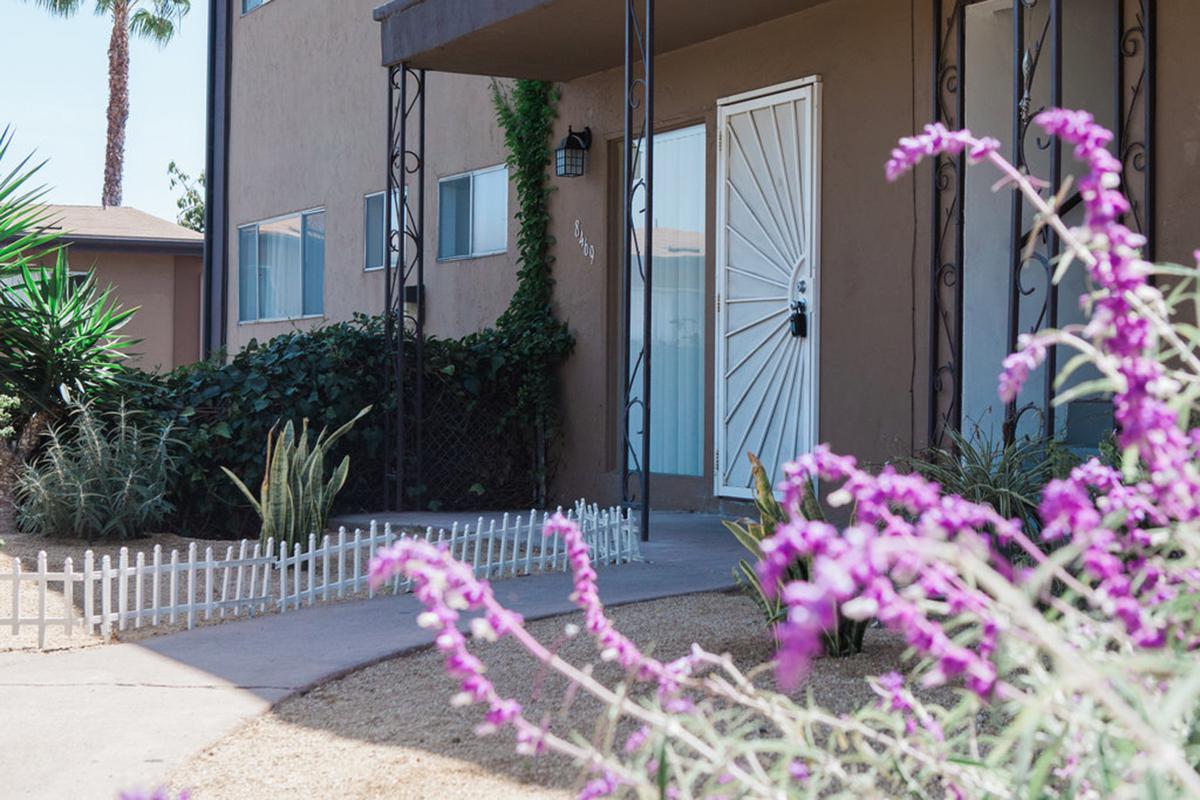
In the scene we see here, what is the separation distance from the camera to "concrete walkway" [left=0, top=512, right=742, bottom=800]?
3775 millimetres

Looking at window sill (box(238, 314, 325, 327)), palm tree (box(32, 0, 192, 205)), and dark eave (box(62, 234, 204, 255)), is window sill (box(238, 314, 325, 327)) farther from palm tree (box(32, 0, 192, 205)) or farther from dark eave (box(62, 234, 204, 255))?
palm tree (box(32, 0, 192, 205))

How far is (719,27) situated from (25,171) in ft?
16.6

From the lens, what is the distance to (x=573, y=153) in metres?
10.8

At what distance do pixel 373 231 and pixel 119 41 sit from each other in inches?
854

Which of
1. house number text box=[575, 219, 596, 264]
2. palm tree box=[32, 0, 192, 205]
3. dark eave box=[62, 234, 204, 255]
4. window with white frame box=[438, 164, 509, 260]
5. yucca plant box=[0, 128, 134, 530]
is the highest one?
palm tree box=[32, 0, 192, 205]

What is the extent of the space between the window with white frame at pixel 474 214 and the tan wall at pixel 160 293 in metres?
14.3

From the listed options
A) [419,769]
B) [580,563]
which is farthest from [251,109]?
[580,563]

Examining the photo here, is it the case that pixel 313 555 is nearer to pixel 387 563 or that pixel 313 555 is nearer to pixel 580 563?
pixel 580 563

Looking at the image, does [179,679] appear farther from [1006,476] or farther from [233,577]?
[1006,476]

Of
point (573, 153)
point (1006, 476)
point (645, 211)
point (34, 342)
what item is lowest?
point (1006, 476)

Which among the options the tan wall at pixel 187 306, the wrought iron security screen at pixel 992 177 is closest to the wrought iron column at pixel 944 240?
the wrought iron security screen at pixel 992 177

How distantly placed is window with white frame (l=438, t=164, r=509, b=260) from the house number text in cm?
102

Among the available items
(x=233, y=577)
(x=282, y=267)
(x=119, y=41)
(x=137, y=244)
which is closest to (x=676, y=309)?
(x=233, y=577)

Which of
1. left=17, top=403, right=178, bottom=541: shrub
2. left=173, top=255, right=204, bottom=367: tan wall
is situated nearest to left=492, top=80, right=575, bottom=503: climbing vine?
left=17, top=403, right=178, bottom=541: shrub
